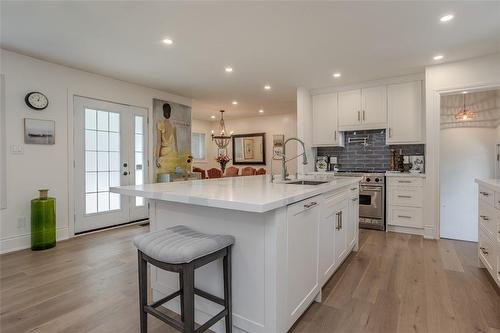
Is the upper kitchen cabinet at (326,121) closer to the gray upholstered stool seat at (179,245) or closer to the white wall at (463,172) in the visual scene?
the white wall at (463,172)

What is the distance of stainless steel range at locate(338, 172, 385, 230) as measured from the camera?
13.9 ft

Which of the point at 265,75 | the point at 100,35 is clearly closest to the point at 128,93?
the point at 100,35

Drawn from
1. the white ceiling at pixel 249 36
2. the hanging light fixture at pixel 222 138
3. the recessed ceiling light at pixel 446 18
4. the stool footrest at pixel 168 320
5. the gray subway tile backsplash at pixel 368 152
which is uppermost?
the white ceiling at pixel 249 36

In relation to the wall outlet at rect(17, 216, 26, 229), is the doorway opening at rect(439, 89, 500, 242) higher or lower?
higher

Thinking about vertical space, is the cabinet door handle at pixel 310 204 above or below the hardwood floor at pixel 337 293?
above

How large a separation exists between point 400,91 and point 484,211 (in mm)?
2450

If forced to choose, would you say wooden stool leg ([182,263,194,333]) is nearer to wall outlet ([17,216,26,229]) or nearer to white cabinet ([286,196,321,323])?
white cabinet ([286,196,321,323])

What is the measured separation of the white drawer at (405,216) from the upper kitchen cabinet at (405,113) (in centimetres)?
107

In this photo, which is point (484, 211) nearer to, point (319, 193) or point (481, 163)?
point (319, 193)

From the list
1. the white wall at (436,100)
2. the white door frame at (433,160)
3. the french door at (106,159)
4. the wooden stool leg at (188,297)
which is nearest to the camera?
the wooden stool leg at (188,297)

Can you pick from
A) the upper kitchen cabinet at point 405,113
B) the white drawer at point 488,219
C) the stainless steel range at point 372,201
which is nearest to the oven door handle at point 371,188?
the stainless steel range at point 372,201

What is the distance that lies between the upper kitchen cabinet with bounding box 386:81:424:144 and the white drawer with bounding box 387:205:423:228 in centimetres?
107

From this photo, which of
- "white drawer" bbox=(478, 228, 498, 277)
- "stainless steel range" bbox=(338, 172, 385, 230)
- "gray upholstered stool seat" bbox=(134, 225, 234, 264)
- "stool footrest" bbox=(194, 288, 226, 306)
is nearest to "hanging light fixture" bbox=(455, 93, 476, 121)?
"stainless steel range" bbox=(338, 172, 385, 230)

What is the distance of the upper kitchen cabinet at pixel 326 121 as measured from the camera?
4918 millimetres
